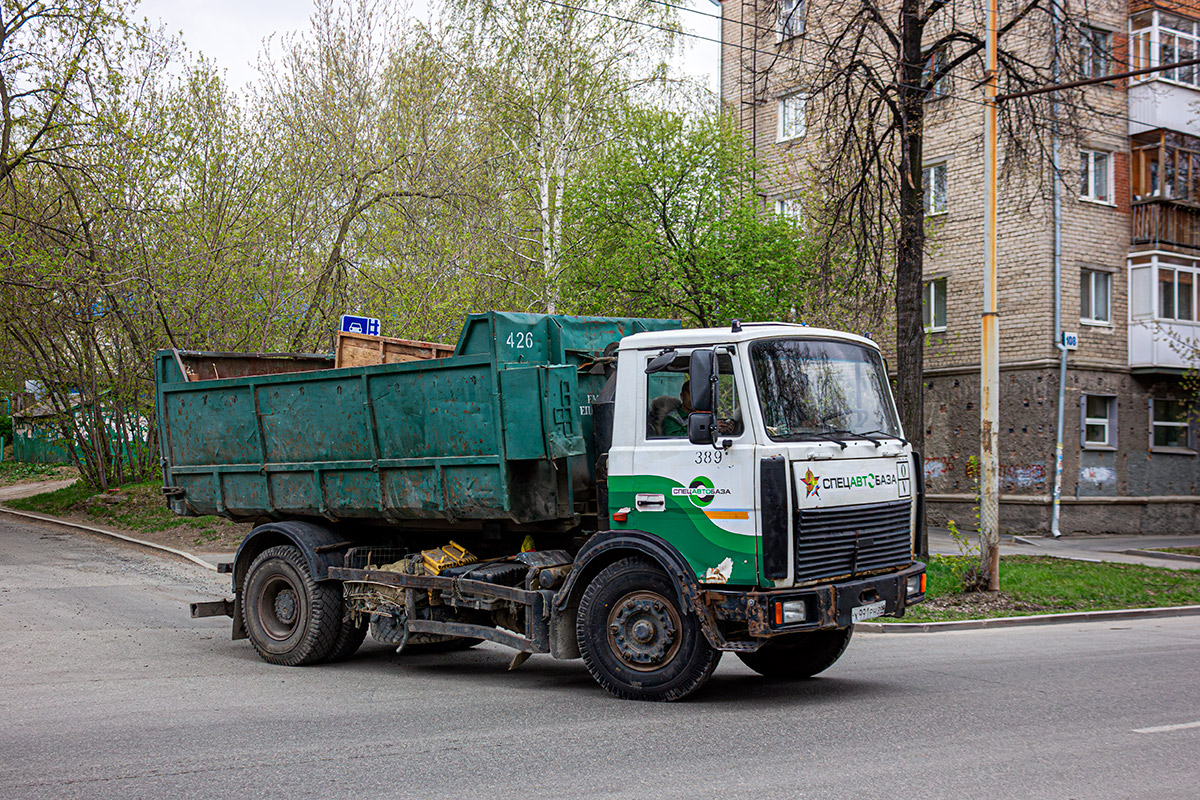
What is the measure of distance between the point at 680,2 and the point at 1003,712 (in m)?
26.3

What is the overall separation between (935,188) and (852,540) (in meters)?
23.2

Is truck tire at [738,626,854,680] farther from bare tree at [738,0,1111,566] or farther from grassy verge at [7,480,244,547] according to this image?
grassy verge at [7,480,244,547]

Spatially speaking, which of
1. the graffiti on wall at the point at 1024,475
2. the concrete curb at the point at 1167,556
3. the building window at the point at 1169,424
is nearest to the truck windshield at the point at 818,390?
the concrete curb at the point at 1167,556

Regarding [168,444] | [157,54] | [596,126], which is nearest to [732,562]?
[168,444]

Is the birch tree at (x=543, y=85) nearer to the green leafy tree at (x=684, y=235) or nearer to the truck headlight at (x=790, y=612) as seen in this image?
the green leafy tree at (x=684, y=235)

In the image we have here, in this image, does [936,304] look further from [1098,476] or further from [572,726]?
[572,726]

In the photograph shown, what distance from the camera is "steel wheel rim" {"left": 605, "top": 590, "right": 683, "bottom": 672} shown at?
7.43m

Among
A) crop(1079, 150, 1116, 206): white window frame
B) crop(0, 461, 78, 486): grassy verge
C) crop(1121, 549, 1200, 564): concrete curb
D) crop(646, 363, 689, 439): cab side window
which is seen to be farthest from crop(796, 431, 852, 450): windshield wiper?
crop(0, 461, 78, 486): grassy verge

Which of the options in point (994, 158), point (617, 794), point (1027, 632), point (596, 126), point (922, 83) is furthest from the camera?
point (596, 126)

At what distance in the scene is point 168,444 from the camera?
1066cm

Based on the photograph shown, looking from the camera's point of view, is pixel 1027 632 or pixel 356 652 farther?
pixel 1027 632

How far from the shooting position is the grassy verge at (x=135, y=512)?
2183 cm

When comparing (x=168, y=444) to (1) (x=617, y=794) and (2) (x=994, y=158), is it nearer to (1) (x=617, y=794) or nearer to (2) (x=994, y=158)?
(1) (x=617, y=794)

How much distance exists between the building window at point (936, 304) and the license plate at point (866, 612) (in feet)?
71.8
